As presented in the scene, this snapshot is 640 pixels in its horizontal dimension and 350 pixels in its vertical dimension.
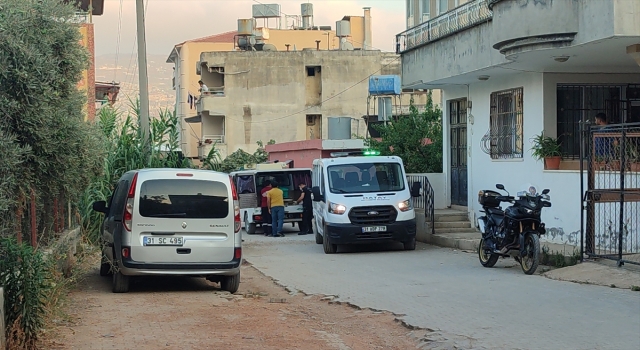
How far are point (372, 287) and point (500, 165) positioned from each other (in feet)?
28.8

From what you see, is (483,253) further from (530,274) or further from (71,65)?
(71,65)

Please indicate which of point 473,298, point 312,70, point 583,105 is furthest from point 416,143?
point 312,70

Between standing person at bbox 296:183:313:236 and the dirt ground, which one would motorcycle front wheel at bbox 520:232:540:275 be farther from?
standing person at bbox 296:183:313:236

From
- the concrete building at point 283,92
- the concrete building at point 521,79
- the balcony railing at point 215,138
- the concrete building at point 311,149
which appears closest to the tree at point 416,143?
the concrete building at point 521,79

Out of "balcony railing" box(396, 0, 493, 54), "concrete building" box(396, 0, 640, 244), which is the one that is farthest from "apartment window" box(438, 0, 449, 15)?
"balcony railing" box(396, 0, 493, 54)

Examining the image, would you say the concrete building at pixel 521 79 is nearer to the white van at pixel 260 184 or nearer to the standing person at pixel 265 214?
the standing person at pixel 265 214

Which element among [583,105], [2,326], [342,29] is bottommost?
[2,326]

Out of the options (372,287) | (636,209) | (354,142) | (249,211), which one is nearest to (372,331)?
(372,287)

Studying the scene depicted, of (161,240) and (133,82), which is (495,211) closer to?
(161,240)

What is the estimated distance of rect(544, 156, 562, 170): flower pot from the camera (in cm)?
1847

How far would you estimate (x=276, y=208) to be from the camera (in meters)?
27.5

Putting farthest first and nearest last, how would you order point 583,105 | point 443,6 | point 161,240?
point 443,6, point 583,105, point 161,240

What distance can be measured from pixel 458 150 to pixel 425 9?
4.21 metres

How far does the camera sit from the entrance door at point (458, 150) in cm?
2430
